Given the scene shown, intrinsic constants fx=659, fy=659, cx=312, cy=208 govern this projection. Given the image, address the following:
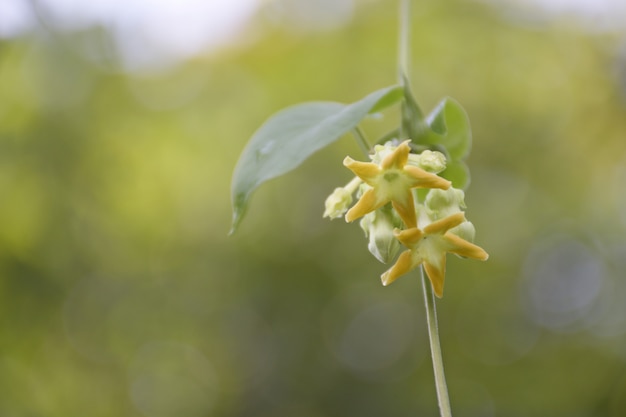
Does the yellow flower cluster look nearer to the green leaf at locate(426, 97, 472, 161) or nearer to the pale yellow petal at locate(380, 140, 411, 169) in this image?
the pale yellow petal at locate(380, 140, 411, 169)

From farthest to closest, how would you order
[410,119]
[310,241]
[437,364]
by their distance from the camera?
1. [310,241]
2. [410,119]
3. [437,364]

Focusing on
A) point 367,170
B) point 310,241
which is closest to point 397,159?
point 367,170

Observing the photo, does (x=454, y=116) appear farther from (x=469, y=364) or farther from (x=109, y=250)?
(x=469, y=364)

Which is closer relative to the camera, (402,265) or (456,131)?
(402,265)

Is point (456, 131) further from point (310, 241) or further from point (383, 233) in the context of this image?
point (310, 241)

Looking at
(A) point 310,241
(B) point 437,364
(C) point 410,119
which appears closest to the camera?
(B) point 437,364

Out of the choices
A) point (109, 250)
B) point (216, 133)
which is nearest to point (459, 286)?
point (216, 133)

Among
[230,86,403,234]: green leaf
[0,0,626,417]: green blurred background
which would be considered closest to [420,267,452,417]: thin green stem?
[230,86,403,234]: green leaf
